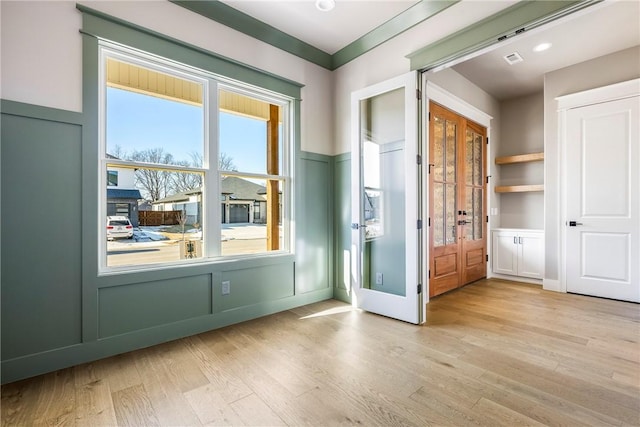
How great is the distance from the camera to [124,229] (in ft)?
7.97

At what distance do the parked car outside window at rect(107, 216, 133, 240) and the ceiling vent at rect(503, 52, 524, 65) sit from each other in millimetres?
4684

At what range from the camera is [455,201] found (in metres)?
4.29

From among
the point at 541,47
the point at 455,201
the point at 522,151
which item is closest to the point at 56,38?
the point at 455,201

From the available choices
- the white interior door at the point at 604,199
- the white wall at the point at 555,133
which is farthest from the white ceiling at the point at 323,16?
the white interior door at the point at 604,199

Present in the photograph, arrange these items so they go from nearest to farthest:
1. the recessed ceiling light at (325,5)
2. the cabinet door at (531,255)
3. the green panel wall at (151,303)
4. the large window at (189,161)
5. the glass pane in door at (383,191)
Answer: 1. the green panel wall at (151,303)
2. the large window at (189,161)
3. the recessed ceiling light at (325,5)
4. the glass pane in door at (383,191)
5. the cabinet door at (531,255)

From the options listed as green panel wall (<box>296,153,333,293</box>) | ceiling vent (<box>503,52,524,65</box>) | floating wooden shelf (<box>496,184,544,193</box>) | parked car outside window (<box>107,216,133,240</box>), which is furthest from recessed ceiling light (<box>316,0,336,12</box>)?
floating wooden shelf (<box>496,184,544,193</box>)

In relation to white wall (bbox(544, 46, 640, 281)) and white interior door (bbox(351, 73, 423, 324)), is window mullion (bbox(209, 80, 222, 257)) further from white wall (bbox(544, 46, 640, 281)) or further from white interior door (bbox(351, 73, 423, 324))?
white wall (bbox(544, 46, 640, 281))

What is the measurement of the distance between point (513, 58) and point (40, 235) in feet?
17.2

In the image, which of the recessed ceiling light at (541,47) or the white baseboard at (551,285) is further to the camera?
the white baseboard at (551,285)

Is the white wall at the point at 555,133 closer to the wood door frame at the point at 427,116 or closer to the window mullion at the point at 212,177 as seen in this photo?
the wood door frame at the point at 427,116

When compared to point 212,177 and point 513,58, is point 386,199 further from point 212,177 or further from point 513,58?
point 513,58

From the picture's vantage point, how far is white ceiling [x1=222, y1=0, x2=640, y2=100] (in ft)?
9.19

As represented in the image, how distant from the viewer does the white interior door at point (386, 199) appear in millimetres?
2898

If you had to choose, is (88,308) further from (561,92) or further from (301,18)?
(561,92)
